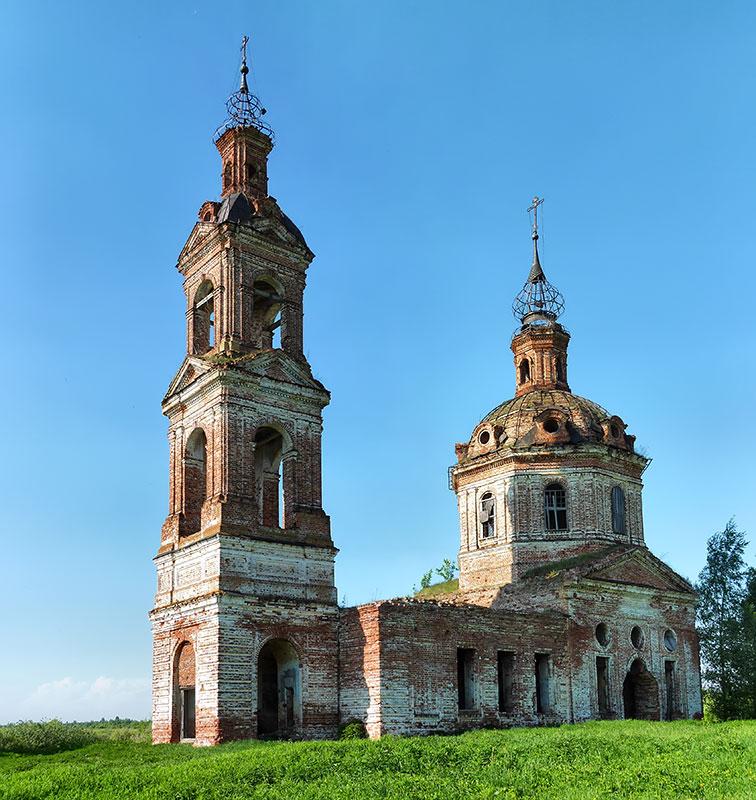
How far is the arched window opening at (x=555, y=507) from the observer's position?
33.5 m

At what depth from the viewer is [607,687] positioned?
29703 millimetres

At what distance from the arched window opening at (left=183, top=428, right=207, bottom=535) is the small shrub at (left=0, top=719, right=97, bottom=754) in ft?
19.6

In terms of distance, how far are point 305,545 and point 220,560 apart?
2.61m

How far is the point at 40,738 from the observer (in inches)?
906

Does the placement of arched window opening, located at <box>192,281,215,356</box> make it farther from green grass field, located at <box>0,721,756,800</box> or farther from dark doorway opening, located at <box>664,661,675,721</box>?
dark doorway opening, located at <box>664,661,675,721</box>

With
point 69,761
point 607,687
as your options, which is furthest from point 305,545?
point 607,687

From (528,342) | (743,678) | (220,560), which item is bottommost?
(743,678)

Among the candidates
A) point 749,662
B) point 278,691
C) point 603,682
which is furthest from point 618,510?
point 278,691

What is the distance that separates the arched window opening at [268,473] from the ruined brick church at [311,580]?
1.9 inches

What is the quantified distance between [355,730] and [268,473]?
8.24 meters

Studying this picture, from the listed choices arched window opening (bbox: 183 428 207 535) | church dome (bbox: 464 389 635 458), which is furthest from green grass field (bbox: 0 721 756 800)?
church dome (bbox: 464 389 635 458)

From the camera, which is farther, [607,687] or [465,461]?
[465,461]

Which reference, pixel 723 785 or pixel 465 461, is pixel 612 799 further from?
pixel 465 461

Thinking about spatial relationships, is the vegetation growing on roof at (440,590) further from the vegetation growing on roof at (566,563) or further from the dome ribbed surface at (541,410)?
the dome ribbed surface at (541,410)
